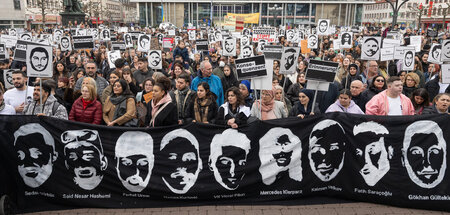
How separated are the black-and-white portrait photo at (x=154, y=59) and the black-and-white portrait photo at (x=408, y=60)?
6670 millimetres

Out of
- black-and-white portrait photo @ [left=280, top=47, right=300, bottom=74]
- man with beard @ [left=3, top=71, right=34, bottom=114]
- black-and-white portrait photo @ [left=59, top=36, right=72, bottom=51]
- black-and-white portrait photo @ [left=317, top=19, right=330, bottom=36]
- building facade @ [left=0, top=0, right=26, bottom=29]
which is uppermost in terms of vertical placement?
building facade @ [left=0, top=0, right=26, bottom=29]

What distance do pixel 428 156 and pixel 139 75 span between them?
6932mm

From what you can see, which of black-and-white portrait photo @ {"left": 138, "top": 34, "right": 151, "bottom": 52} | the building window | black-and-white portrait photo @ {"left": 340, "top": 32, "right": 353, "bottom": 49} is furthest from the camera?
the building window

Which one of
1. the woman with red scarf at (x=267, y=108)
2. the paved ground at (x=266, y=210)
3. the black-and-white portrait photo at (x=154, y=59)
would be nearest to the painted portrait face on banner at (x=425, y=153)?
the paved ground at (x=266, y=210)

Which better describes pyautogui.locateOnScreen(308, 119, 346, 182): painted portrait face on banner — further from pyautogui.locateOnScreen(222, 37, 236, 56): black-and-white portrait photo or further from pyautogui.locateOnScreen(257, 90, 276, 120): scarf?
pyautogui.locateOnScreen(222, 37, 236, 56): black-and-white portrait photo

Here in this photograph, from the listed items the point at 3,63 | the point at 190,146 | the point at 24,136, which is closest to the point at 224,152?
the point at 190,146

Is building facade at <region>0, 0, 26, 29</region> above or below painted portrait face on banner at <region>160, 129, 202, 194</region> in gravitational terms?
above

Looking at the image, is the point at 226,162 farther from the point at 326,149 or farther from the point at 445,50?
the point at 445,50

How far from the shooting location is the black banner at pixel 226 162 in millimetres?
5242

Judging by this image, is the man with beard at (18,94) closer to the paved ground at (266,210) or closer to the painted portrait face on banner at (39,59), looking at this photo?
the painted portrait face on banner at (39,59)

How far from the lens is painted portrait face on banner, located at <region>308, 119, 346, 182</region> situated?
534cm

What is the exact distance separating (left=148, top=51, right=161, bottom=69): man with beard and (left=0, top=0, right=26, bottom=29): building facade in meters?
52.4

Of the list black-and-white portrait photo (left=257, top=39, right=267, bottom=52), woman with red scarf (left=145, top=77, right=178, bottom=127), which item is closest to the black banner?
woman with red scarf (left=145, top=77, right=178, bottom=127)

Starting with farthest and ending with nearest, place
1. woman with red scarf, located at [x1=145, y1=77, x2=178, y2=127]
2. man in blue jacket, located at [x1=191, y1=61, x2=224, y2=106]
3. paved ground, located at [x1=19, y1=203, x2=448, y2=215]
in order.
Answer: man in blue jacket, located at [x1=191, y1=61, x2=224, y2=106] < woman with red scarf, located at [x1=145, y1=77, x2=178, y2=127] < paved ground, located at [x1=19, y1=203, x2=448, y2=215]
